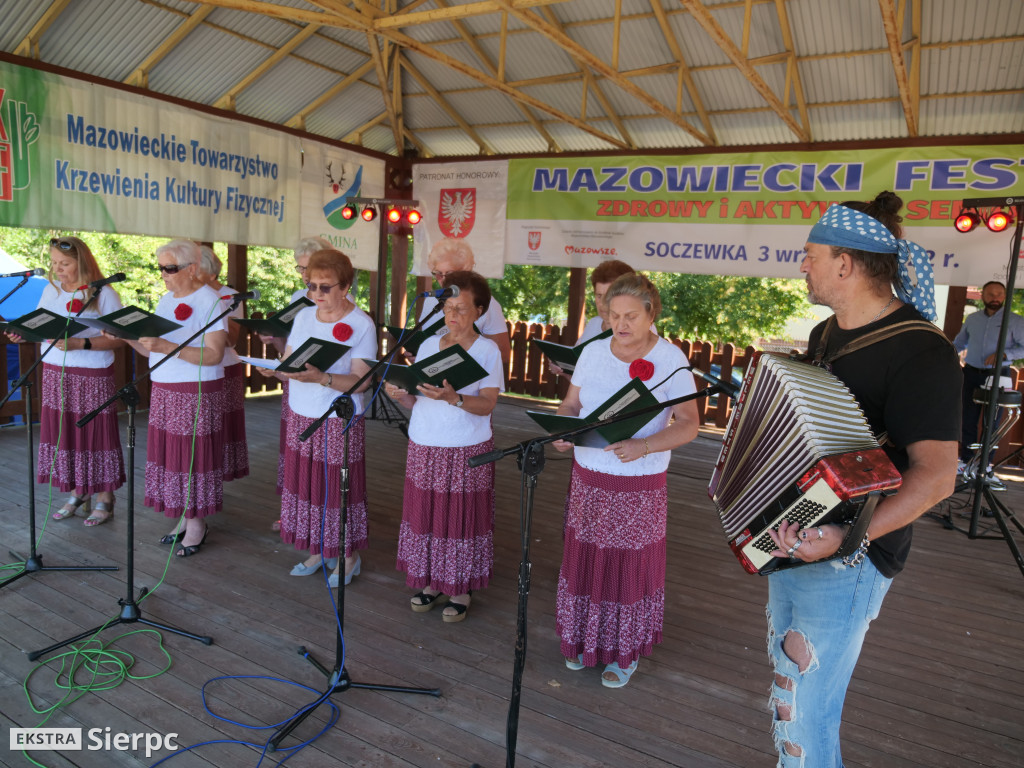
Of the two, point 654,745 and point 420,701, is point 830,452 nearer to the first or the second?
point 654,745

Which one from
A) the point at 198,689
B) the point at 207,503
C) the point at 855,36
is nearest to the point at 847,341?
the point at 198,689

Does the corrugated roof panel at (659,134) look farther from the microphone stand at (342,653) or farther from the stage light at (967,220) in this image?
the microphone stand at (342,653)

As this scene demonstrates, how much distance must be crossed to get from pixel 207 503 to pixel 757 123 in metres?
6.40

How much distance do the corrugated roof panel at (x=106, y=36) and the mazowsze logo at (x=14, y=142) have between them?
61 cm

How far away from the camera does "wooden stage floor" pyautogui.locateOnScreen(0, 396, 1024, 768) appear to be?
7.59 ft

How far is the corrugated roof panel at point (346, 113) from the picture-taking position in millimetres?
8211

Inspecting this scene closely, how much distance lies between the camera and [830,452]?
4.22ft

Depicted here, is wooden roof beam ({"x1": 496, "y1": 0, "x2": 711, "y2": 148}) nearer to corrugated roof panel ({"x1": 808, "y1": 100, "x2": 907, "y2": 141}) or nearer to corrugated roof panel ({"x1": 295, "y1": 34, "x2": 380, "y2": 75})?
corrugated roof panel ({"x1": 808, "y1": 100, "x2": 907, "y2": 141})

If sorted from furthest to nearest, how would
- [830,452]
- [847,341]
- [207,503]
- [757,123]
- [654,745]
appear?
[757,123] → [207,503] → [654,745] → [847,341] → [830,452]

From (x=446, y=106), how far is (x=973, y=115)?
561cm

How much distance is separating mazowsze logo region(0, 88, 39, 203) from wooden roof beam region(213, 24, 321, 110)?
2.02 meters

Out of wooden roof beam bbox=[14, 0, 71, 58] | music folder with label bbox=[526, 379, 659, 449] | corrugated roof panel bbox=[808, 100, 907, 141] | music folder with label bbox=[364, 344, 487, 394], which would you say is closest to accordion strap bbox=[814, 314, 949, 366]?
music folder with label bbox=[526, 379, 659, 449]

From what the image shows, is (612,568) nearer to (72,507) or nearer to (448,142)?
(72,507)

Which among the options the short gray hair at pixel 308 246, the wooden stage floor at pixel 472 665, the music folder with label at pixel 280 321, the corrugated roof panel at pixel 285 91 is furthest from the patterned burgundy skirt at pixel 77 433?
the corrugated roof panel at pixel 285 91
